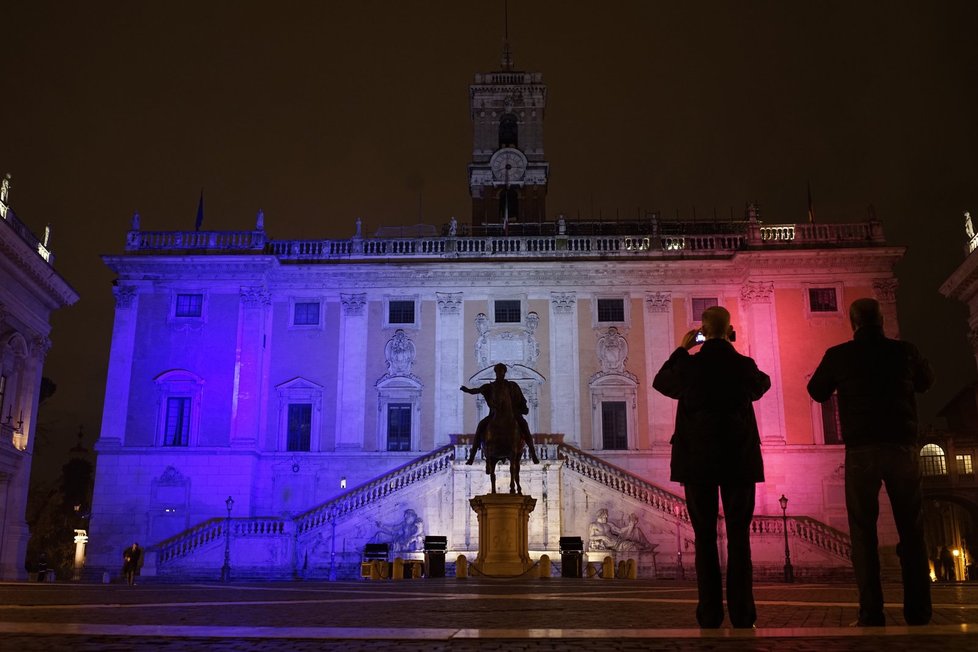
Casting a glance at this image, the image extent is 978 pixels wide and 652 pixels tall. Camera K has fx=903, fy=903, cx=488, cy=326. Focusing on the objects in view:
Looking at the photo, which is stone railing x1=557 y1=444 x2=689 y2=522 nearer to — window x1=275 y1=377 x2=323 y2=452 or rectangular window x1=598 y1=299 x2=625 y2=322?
rectangular window x1=598 y1=299 x2=625 y2=322

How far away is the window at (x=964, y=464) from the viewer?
56.5m

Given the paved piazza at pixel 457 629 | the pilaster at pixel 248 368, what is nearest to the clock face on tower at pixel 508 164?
the pilaster at pixel 248 368

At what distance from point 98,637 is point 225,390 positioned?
34.4m

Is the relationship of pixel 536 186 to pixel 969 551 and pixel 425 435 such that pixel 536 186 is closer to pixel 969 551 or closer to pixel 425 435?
pixel 425 435

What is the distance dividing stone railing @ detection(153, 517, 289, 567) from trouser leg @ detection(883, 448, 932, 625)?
2961 cm

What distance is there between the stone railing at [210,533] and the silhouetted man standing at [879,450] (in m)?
29.5

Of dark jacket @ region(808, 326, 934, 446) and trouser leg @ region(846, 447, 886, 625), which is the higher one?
dark jacket @ region(808, 326, 934, 446)

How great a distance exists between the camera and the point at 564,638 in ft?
17.0

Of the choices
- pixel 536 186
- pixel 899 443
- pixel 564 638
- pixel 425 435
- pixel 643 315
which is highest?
pixel 536 186

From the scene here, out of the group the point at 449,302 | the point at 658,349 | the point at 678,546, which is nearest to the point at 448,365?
the point at 449,302

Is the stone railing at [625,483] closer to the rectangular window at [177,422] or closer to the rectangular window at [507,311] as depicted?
the rectangular window at [507,311]

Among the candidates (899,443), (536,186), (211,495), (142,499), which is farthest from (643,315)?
(899,443)

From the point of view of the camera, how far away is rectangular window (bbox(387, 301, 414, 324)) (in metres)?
40.4

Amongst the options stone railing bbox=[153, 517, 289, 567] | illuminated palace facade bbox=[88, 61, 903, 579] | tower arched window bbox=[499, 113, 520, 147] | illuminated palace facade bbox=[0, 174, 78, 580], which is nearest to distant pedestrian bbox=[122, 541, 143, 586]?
stone railing bbox=[153, 517, 289, 567]
